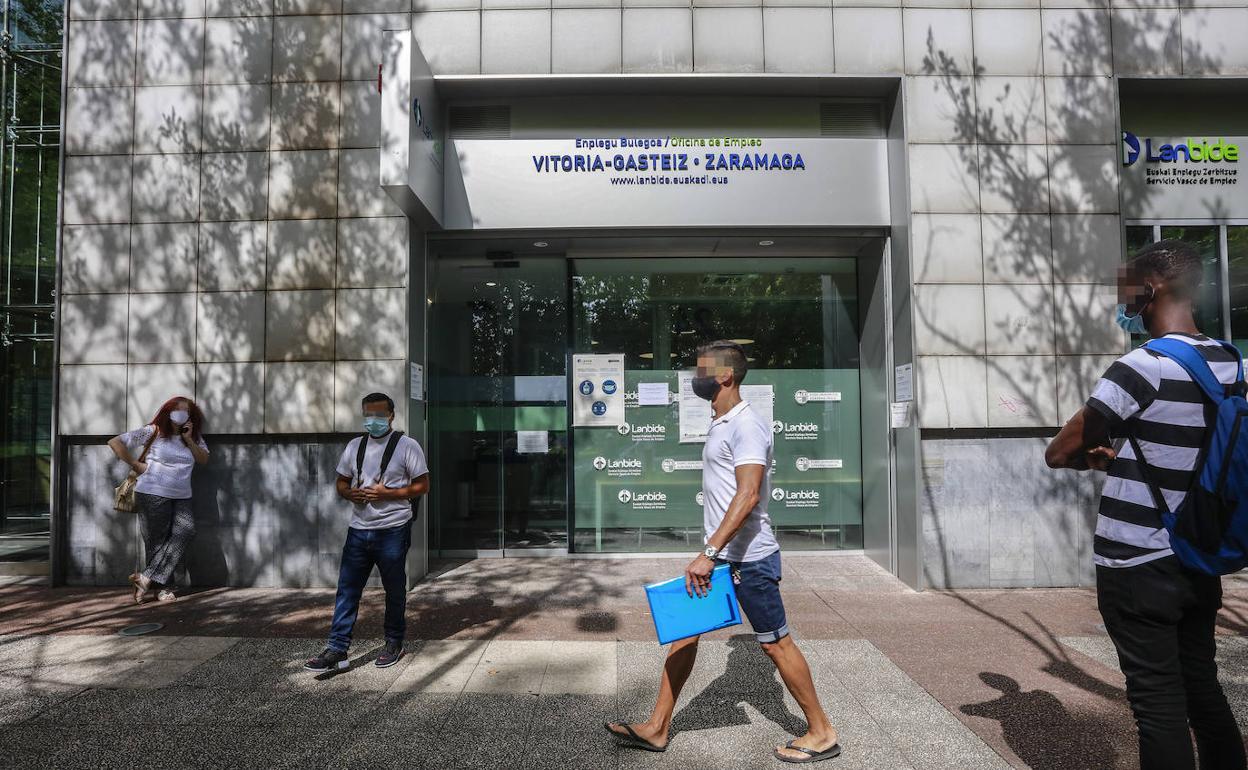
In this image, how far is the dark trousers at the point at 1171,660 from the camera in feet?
7.93

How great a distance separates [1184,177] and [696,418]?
6.05 m

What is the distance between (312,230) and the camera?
7441mm

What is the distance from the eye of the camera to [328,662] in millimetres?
4840

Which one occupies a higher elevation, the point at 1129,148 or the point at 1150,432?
the point at 1129,148

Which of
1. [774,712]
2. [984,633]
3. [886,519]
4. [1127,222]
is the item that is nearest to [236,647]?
[774,712]

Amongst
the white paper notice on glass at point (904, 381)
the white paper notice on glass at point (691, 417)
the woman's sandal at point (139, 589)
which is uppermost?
the white paper notice on glass at point (904, 381)

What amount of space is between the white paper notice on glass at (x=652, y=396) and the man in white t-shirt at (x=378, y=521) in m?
4.03

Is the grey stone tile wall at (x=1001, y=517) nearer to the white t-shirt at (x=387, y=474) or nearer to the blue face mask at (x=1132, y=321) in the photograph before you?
the blue face mask at (x=1132, y=321)

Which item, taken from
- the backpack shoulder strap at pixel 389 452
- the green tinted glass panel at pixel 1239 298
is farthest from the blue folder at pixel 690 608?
the green tinted glass panel at pixel 1239 298

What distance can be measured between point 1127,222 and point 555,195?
20.6 ft

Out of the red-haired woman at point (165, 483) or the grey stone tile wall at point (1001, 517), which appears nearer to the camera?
the red-haired woman at point (165, 483)

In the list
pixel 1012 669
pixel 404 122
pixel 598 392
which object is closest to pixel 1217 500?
pixel 1012 669

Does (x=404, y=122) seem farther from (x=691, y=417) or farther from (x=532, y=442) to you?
(x=691, y=417)

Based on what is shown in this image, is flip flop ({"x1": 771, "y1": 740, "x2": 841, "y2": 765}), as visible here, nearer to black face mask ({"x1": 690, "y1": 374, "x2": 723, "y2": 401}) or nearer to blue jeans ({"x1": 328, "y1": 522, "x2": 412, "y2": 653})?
black face mask ({"x1": 690, "y1": 374, "x2": 723, "y2": 401})
